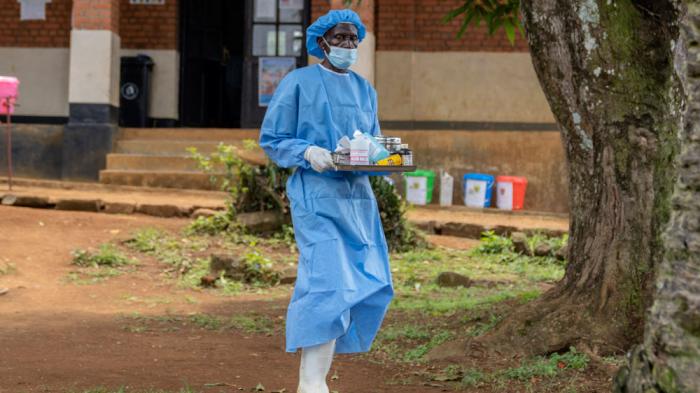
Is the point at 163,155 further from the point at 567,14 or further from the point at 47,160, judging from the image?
the point at 567,14

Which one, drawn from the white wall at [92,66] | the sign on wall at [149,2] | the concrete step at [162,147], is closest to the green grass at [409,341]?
the concrete step at [162,147]

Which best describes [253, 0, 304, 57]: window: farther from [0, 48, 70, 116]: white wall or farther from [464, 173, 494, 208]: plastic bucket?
[464, 173, 494, 208]: plastic bucket

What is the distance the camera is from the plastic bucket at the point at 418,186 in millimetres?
13477

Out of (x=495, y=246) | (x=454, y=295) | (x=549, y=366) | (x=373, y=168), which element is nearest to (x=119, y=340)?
(x=549, y=366)

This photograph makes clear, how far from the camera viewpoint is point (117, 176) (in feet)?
45.6

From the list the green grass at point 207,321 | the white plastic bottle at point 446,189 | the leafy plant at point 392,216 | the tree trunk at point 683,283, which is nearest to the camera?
the tree trunk at point 683,283

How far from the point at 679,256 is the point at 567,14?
3.29m

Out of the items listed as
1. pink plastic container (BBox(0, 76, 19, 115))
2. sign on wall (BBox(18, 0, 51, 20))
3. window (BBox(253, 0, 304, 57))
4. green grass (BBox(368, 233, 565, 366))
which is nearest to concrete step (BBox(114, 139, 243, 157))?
pink plastic container (BBox(0, 76, 19, 115))

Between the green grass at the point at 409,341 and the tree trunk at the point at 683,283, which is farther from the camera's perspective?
the green grass at the point at 409,341

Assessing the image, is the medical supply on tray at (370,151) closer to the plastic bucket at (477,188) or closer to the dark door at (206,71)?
the plastic bucket at (477,188)

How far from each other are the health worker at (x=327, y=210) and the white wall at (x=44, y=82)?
38.0 ft

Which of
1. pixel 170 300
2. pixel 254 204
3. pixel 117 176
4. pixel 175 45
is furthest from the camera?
pixel 175 45

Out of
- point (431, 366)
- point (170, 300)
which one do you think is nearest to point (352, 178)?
point (431, 366)

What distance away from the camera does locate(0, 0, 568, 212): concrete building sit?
13883 millimetres
